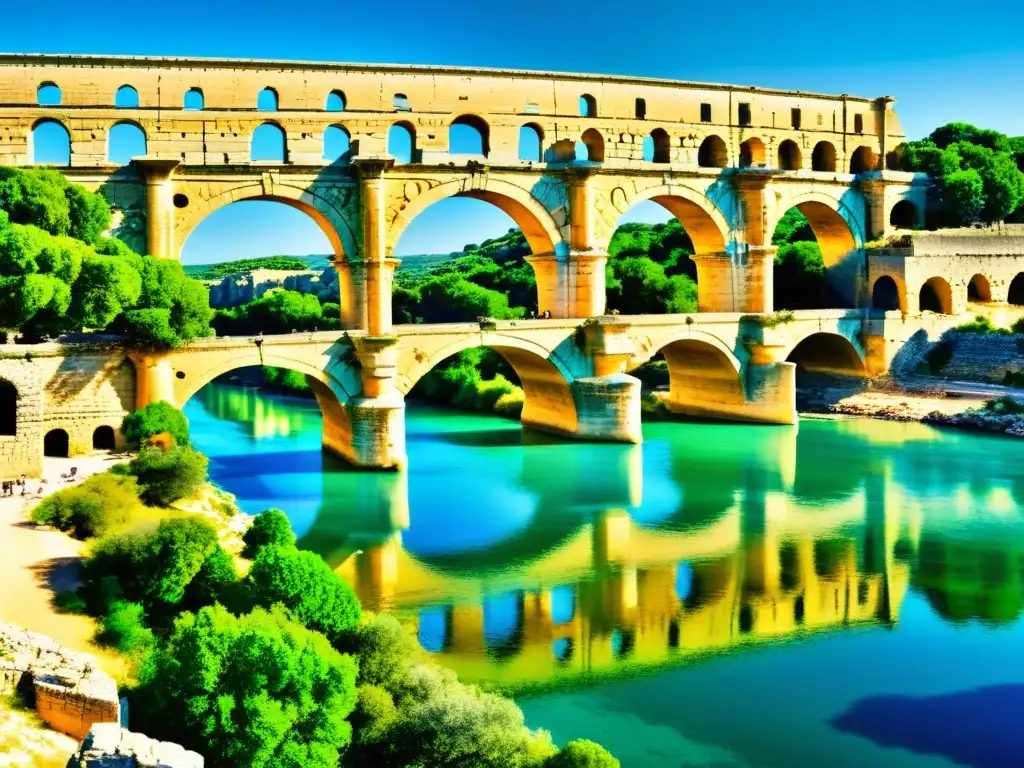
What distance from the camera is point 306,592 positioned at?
15.7m

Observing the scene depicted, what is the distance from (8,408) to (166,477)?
5702 mm

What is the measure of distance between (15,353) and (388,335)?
9.78m

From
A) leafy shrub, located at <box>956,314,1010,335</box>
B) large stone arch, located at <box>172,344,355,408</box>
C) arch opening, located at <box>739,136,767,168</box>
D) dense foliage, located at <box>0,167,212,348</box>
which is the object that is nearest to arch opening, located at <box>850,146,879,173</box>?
arch opening, located at <box>739,136,767,168</box>

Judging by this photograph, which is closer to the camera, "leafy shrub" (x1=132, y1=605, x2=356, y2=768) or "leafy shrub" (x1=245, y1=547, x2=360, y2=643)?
"leafy shrub" (x1=132, y1=605, x2=356, y2=768)

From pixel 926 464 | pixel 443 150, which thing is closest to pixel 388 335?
pixel 443 150

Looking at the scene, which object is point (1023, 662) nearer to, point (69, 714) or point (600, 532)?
point (600, 532)

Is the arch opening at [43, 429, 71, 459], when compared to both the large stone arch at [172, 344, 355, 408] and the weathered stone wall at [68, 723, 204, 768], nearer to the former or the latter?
the large stone arch at [172, 344, 355, 408]

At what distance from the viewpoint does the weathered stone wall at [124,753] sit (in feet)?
30.8

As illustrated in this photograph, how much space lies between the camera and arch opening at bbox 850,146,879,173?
1730 inches

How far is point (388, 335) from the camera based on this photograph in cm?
3131

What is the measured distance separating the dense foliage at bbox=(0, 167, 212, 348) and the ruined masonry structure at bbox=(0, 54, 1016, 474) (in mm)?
839

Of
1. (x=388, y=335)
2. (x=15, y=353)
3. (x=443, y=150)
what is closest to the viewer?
(x=15, y=353)

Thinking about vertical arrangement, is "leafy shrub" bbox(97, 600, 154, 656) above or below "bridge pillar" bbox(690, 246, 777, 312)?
below

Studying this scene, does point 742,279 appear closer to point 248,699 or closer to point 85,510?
point 85,510
